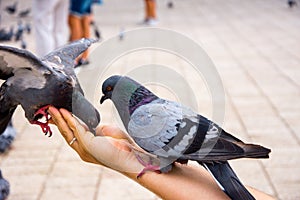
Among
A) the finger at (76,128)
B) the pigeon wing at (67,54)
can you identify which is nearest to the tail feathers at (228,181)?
the finger at (76,128)

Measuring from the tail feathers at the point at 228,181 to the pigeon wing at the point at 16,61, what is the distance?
880mm

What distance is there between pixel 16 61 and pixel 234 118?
3.72 meters

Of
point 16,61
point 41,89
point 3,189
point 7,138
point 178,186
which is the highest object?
point 16,61

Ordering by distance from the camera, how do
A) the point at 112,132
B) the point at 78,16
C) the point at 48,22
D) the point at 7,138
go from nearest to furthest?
the point at 112,132, the point at 7,138, the point at 48,22, the point at 78,16

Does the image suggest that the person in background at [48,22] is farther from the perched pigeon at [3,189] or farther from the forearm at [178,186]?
the forearm at [178,186]

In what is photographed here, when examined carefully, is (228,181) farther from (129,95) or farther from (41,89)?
(41,89)

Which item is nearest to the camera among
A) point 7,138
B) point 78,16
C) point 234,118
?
point 7,138

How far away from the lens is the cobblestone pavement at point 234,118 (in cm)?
428

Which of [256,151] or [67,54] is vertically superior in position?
[67,54]

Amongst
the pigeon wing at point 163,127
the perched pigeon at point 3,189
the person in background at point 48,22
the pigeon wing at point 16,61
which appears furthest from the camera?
the person in background at point 48,22

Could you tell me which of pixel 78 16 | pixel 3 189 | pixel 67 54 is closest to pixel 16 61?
pixel 67 54

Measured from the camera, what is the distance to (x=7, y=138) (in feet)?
16.7

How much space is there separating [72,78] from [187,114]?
1.88ft

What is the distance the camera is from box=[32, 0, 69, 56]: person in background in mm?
6785
